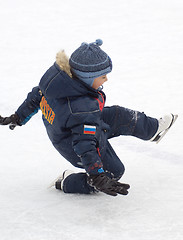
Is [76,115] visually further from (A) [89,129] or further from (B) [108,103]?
(B) [108,103]

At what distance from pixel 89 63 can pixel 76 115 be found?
0.86 feet

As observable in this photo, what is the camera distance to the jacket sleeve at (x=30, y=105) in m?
2.68

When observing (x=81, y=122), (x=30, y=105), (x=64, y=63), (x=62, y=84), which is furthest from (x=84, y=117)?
(x=30, y=105)

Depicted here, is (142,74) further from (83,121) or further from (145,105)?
(83,121)

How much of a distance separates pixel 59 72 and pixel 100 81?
0.70 feet

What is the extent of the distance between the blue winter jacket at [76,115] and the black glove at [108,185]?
0.04 metres

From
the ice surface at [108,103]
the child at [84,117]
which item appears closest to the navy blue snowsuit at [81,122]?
the child at [84,117]

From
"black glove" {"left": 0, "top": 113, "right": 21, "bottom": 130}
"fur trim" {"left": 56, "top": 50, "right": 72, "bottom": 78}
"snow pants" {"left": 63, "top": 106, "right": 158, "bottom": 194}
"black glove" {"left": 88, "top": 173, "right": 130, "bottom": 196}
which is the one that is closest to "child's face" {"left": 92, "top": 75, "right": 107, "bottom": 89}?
"fur trim" {"left": 56, "top": 50, "right": 72, "bottom": 78}

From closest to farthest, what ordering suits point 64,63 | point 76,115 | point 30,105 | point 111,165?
point 76,115
point 64,63
point 111,165
point 30,105

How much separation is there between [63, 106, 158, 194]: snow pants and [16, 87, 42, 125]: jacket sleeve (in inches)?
14.7

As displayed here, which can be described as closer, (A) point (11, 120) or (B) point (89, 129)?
(B) point (89, 129)

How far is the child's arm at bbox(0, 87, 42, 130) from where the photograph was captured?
2.68 metres

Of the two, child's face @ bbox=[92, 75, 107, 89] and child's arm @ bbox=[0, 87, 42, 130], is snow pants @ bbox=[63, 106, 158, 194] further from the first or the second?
A: child's arm @ bbox=[0, 87, 42, 130]

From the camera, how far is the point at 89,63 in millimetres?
2340
